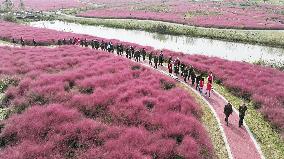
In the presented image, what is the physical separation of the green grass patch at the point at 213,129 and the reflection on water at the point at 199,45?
20766 millimetres

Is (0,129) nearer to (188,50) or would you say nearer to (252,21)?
(188,50)

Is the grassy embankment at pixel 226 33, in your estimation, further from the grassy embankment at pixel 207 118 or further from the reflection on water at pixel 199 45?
the grassy embankment at pixel 207 118

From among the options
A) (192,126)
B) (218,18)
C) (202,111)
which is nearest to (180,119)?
(192,126)

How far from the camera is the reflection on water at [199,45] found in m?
45.6

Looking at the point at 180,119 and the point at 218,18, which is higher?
the point at 218,18

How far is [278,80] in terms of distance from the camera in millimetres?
31250

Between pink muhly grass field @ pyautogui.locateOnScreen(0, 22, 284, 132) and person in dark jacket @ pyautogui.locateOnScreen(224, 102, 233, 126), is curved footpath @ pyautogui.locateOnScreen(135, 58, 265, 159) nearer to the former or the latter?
person in dark jacket @ pyautogui.locateOnScreen(224, 102, 233, 126)

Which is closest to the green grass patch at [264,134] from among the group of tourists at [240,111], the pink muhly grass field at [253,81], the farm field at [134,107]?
the farm field at [134,107]

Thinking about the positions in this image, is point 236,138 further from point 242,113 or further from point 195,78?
point 195,78

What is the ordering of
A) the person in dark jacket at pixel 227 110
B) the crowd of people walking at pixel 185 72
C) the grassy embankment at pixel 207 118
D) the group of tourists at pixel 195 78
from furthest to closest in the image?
the group of tourists at pixel 195 78 → the crowd of people walking at pixel 185 72 → the person in dark jacket at pixel 227 110 → the grassy embankment at pixel 207 118

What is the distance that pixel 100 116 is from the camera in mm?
22281

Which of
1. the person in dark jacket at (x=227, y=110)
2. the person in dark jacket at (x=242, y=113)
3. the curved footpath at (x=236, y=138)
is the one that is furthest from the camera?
the person in dark jacket at (x=227, y=110)

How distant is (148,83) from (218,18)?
52.8 metres

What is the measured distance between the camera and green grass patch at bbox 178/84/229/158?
18719mm
